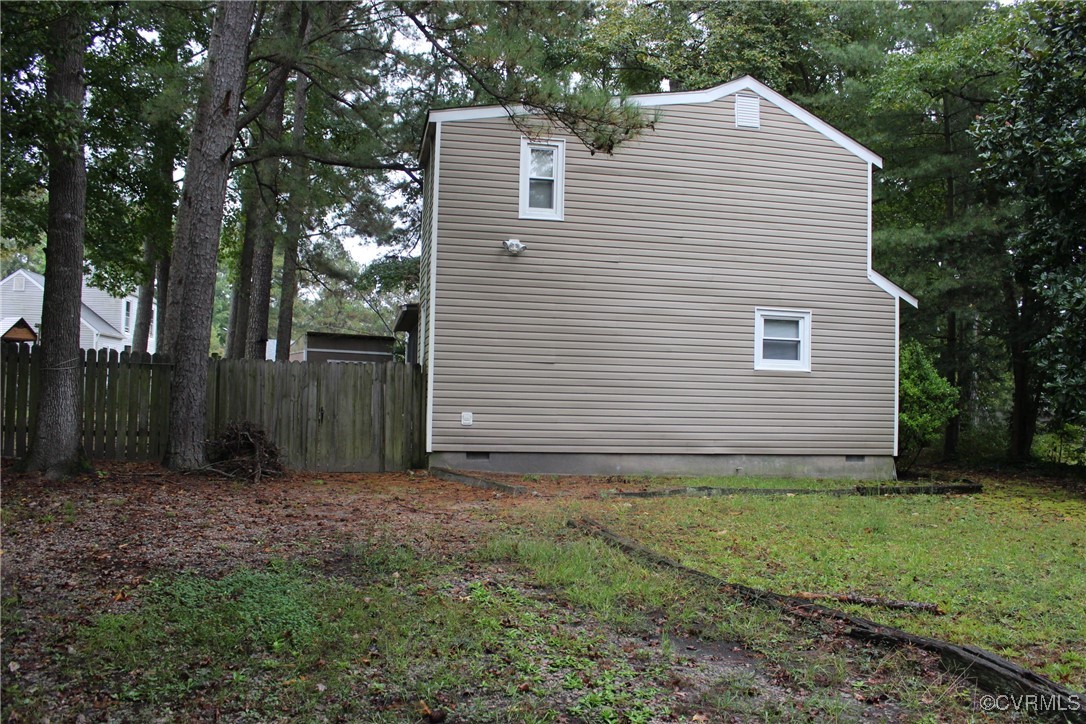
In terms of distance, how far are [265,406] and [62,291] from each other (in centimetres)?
315

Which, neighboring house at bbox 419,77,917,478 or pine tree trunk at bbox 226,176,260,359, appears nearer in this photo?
neighboring house at bbox 419,77,917,478

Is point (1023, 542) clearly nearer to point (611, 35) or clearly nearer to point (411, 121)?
point (411, 121)

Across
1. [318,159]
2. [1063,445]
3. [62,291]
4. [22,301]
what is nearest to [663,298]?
[318,159]

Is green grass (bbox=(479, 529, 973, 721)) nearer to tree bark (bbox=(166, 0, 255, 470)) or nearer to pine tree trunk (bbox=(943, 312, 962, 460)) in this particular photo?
tree bark (bbox=(166, 0, 255, 470))

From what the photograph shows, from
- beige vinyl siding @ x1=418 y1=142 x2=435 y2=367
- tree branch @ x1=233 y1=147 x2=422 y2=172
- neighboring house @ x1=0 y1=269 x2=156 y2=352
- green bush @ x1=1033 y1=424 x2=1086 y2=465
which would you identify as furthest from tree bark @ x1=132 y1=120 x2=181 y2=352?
neighboring house @ x1=0 y1=269 x2=156 y2=352

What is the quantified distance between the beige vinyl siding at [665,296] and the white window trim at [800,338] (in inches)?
4.0

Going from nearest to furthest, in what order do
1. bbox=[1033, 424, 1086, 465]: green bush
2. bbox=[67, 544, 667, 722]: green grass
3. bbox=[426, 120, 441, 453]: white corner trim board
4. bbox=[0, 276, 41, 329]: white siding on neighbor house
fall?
bbox=[67, 544, 667, 722]: green grass, bbox=[426, 120, 441, 453]: white corner trim board, bbox=[1033, 424, 1086, 465]: green bush, bbox=[0, 276, 41, 329]: white siding on neighbor house

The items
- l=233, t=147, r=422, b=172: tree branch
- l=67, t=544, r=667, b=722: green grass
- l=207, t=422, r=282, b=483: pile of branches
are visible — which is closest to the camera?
l=67, t=544, r=667, b=722: green grass

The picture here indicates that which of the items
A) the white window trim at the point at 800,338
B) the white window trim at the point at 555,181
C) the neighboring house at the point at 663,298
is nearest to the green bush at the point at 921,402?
the neighboring house at the point at 663,298

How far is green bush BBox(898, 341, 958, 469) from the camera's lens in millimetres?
13047

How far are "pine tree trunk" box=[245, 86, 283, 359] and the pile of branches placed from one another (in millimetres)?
5538

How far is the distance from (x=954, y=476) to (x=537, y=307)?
829cm

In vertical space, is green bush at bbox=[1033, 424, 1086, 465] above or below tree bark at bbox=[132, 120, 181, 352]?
below

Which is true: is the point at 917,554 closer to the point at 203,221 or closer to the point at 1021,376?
the point at 203,221
